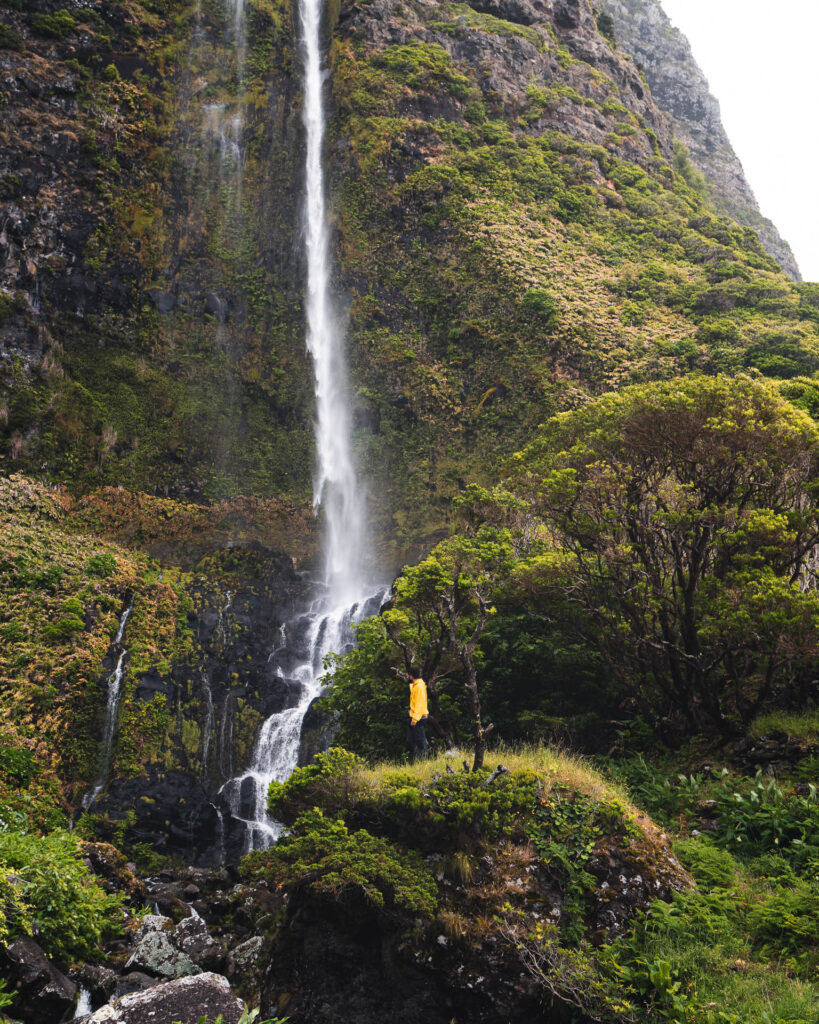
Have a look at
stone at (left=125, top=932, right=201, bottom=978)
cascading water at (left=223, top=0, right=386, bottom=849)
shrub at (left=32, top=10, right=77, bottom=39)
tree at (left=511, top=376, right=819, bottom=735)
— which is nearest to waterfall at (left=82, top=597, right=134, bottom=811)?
cascading water at (left=223, top=0, right=386, bottom=849)

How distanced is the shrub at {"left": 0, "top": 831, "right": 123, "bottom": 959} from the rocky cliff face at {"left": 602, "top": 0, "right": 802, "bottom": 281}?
64048mm

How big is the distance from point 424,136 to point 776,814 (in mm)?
34519

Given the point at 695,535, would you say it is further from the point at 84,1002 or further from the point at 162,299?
the point at 162,299

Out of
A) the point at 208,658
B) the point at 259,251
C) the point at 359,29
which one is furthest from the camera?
the point at 359,29

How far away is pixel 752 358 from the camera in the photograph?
78.6ft

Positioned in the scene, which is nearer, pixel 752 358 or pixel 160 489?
pixel 752 358

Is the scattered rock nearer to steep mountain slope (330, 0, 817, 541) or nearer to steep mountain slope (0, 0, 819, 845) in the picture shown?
steep mountain slope (0, 0, 819, 845)

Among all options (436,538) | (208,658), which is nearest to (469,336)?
(436,538)

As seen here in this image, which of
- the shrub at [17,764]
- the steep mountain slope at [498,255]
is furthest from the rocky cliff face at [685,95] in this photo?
the shrub at [17,764]

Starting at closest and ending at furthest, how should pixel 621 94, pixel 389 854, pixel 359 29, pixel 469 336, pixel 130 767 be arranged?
pixel 389 854
pixel 130 767
pixel 469 336
pixel 359 29
pixel 621 94

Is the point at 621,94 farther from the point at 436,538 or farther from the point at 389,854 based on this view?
the point at 389,854

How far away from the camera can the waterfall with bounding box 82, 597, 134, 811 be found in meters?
18.0

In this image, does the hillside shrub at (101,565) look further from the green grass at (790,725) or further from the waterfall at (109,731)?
the green grass at (790,725)

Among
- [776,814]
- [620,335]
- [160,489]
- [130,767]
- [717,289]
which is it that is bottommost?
[130,767]
